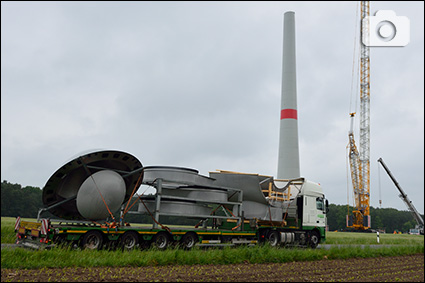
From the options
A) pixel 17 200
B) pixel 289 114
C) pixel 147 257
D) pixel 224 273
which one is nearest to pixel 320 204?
pixel 224 273

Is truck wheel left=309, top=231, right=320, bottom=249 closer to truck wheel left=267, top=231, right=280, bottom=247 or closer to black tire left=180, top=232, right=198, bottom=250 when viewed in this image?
truck wheel left=267, top=231, right=280, bottom=247

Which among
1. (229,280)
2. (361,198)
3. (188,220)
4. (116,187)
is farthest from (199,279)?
(361,198)

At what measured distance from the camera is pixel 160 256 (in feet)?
36.7

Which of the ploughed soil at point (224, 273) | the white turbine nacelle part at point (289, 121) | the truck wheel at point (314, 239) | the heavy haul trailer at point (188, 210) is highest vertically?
the white turbine nacelle part at point (289, 121)

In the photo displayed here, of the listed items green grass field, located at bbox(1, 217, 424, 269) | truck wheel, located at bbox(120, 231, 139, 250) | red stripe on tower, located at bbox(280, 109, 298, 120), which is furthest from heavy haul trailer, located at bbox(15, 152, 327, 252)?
red stripe on tower, located at bbox(280, 109, 298, 120)

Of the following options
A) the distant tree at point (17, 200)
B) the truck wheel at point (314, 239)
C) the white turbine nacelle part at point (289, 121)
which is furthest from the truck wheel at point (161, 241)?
the distant tree at point (17, 200)

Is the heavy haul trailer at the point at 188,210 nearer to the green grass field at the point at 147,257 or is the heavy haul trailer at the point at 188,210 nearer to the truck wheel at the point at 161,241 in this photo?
the truck wheel at the point at 161,241

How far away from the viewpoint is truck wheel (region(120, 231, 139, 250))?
14.1 m

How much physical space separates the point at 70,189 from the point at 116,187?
1996mm

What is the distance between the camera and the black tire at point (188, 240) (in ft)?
51.8

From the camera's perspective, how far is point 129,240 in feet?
47.3

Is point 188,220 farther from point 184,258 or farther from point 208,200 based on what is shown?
point 184,258

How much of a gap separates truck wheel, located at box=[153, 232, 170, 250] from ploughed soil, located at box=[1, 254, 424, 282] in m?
4.34

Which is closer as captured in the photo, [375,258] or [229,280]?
[229,280]
